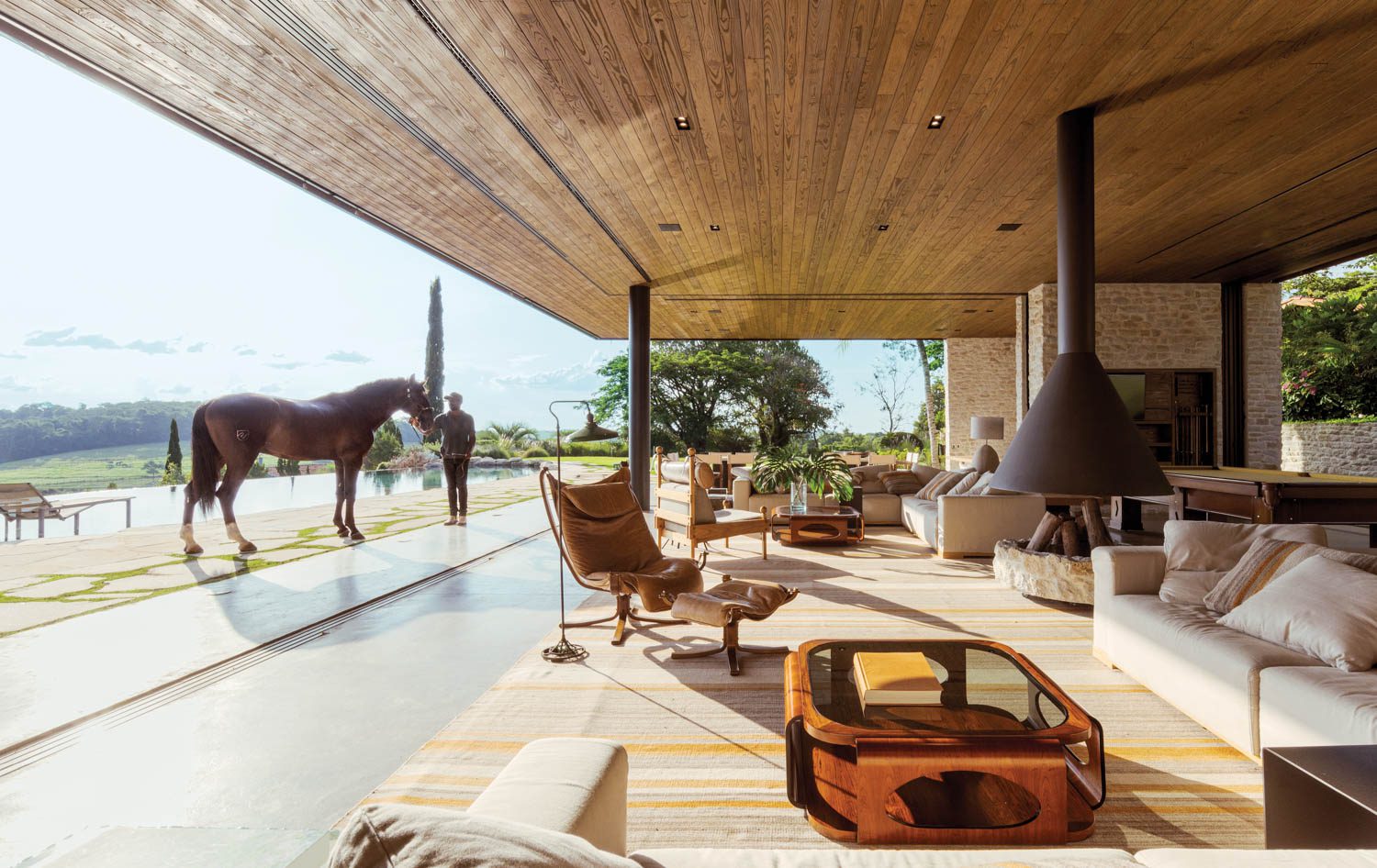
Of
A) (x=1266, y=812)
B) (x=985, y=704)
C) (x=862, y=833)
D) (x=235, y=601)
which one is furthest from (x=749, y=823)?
(x=235, y=601)

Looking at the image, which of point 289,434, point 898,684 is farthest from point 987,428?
point 289,434

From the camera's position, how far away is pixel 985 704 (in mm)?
2133

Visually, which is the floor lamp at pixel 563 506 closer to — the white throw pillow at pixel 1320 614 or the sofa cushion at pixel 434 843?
the sofa cushion at pixel 434 843

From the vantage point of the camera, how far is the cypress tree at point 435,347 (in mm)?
13234

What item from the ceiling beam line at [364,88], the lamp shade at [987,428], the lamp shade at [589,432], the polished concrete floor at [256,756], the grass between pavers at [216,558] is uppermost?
the ceiling beam line at [364,88]

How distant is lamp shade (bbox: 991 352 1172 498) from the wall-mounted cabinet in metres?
5.36

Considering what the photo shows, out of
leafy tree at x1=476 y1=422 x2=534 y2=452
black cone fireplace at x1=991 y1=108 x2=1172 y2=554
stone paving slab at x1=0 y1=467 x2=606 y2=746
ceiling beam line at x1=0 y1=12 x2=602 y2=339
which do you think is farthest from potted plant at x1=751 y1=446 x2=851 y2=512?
leafy tree at x1=476 y1=422 x2=534 y2=452

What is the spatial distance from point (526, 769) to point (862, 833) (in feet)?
3.80

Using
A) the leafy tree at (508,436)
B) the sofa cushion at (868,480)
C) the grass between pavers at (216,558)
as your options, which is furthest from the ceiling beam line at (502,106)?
the leafy tree at (508,436)

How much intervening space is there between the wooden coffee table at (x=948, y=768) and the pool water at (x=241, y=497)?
5876mm

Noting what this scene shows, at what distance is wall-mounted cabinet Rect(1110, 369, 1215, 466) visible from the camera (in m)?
8.34

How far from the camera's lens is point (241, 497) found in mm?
6070

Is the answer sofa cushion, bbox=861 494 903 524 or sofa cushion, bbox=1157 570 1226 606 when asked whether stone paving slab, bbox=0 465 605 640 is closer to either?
sofa cushion, bbox=861 494 903 524

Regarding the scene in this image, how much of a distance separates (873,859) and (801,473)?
566 cm
